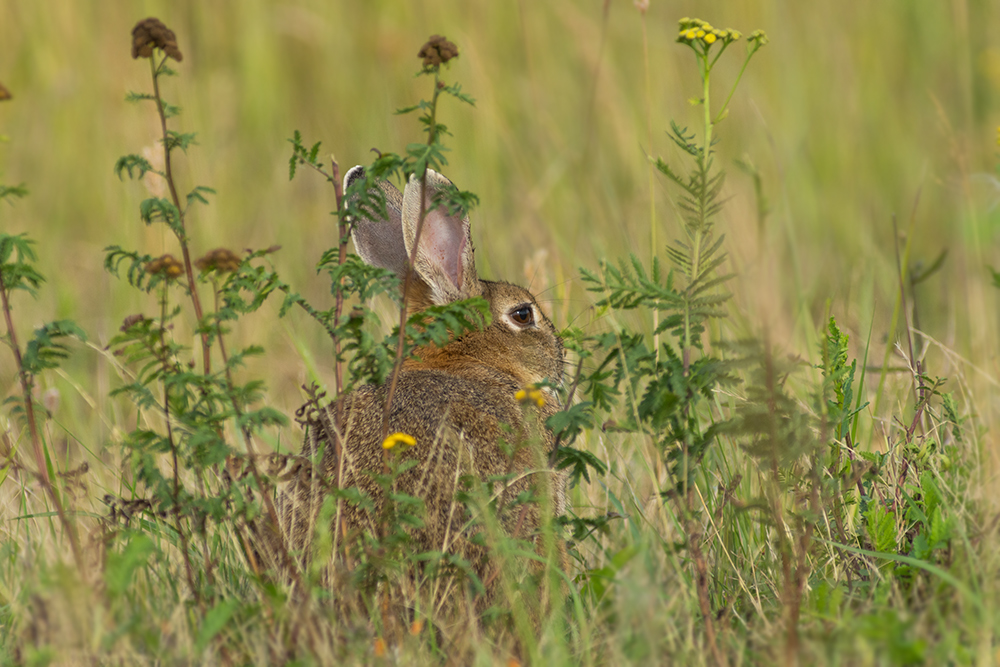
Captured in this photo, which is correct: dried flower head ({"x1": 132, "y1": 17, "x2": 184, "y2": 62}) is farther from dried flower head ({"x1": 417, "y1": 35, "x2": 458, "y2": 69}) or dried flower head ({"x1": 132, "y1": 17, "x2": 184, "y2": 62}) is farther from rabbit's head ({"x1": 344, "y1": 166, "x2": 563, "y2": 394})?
rabbit's head ({"x1": 344, "y1": 166, "x2": 563, "y2": 394})

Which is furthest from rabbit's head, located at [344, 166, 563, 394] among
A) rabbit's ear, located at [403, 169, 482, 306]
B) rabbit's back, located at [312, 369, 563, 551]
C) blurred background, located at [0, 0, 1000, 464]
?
blurred background, located at [0, 0, 1000, 464]

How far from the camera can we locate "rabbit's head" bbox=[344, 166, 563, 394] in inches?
180

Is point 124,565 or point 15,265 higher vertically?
point 15,265

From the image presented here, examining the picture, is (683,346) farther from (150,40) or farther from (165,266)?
(150,40)

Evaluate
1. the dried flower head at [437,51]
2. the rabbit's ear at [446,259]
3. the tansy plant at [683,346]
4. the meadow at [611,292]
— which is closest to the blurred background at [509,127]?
the meadow at [611,292]

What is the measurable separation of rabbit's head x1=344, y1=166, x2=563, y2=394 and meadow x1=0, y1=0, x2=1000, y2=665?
255 mm

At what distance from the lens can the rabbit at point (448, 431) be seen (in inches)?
129

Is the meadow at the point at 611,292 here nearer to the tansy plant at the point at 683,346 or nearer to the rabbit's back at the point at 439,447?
the tansy plant at the point at 683,346

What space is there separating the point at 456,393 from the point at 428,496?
1.92 feet

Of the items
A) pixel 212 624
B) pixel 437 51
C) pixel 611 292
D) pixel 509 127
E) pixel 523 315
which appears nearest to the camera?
pixel 212 624

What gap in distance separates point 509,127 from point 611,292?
155 inches

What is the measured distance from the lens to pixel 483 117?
7.49 metres

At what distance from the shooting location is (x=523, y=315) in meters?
4.98

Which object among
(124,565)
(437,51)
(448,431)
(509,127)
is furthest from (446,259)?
(509,127)
